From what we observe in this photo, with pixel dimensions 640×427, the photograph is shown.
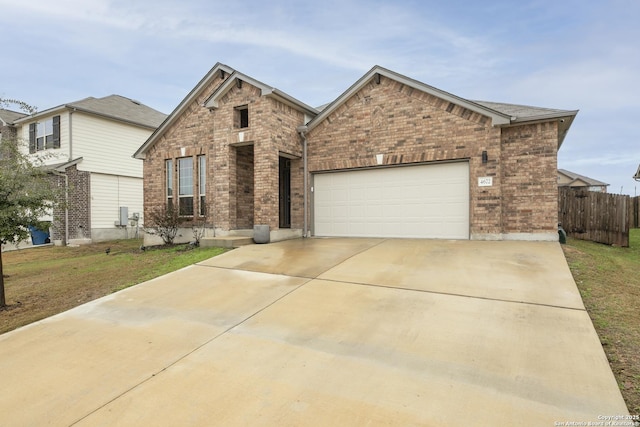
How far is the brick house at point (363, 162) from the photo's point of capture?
29.6ft

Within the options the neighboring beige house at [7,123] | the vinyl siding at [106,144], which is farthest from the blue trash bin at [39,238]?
the neighboring beige house at [7,123]

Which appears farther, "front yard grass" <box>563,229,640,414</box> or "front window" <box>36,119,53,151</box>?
"front window" <box>36,119,53,151</box>

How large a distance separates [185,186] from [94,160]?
307 inches

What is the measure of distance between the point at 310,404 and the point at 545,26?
13.7 metres

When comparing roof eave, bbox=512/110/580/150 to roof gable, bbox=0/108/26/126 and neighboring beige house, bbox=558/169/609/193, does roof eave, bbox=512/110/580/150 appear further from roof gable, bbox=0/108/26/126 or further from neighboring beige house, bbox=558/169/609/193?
neighboring beige house, bbox=558/169/609/193

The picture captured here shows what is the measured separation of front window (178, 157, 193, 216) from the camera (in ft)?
40.2

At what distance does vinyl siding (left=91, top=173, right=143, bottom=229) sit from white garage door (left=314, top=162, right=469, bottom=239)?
12245 mm

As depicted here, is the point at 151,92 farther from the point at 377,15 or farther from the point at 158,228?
the point at 377,15

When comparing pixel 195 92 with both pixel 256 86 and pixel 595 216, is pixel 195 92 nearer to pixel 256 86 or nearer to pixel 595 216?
pixel 256 86

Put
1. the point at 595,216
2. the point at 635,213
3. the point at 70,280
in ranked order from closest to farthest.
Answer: the point at 70,280
the point at 595,216
the point at 635,213

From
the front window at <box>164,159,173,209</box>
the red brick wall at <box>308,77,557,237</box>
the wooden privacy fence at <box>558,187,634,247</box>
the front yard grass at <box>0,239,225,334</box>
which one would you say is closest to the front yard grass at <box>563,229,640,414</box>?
the red brick wall at <box>308,77,557,237</box>

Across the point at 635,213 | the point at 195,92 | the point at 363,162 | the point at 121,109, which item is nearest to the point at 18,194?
the point at 195,92

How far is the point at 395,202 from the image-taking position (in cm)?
1021

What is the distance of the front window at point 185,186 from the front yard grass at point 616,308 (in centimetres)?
1143
